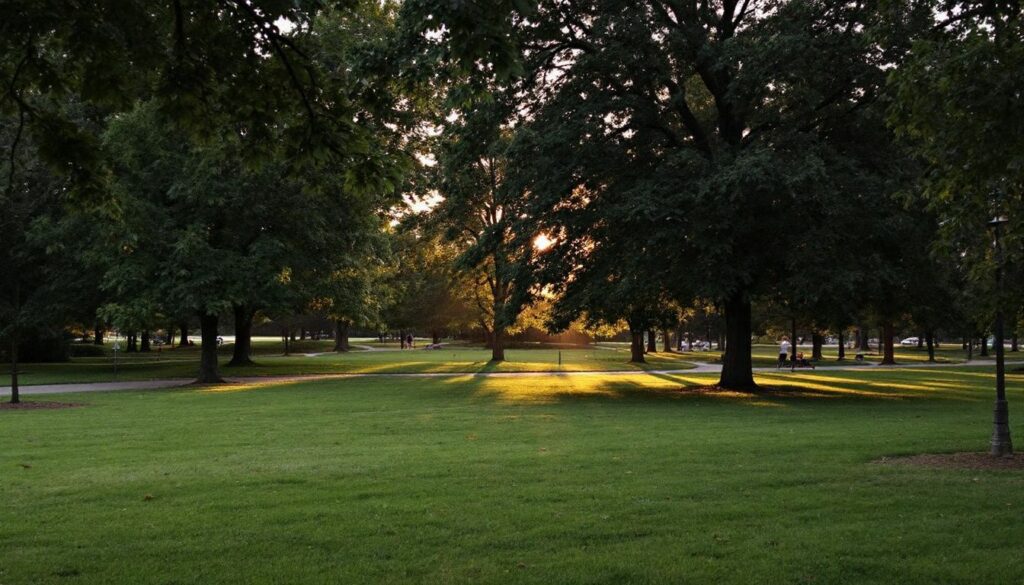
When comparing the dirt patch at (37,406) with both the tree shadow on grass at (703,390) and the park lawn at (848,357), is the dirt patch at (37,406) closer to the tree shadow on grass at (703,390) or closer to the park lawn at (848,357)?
the tree shadow on grass at (703,390)

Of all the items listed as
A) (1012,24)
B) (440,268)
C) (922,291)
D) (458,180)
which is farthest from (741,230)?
(440,268)

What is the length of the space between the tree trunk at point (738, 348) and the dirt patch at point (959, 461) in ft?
43.3

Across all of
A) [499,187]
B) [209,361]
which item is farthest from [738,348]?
[209,361]

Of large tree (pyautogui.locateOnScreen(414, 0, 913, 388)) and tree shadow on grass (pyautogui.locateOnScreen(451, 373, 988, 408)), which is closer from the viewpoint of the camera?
large tree (pyautogui.locateOnScreen(414, 0, 913, 388))

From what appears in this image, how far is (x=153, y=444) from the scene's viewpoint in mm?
11891

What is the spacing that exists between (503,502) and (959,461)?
6356mm

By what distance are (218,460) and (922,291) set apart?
18.5 meters

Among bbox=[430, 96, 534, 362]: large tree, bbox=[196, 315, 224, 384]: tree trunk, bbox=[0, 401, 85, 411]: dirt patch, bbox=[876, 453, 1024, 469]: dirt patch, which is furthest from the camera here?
bbox=[196, 315, 224, 384]: tree trunk

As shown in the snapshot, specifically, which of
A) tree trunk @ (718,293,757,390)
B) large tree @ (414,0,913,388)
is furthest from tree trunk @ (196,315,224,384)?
tree trunk @ (718,293,757,390)

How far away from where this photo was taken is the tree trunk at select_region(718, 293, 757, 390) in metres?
23.5

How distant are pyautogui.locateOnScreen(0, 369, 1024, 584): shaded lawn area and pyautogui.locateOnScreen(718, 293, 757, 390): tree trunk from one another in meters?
8.32

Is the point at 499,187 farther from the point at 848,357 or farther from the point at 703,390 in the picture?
the point at 848,357

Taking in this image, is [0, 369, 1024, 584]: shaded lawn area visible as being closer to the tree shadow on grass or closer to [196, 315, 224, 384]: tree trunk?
the tree shadow on grass

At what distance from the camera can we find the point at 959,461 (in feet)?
32.2
